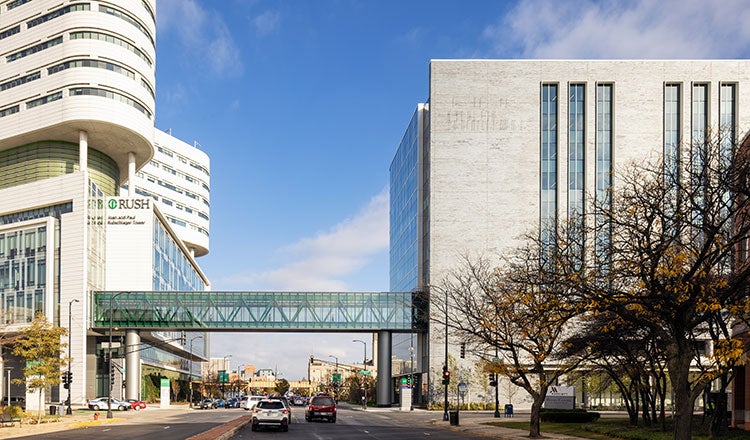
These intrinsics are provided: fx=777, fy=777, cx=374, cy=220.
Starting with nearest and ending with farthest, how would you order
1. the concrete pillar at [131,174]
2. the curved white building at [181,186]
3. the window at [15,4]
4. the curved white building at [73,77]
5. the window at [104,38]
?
the curved white building at [73,77] < the window at [104,38] < the window at [15,4] < the concrete pillar at [131,174] < the curved white building at [181,186]

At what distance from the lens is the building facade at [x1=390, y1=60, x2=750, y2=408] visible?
290ft

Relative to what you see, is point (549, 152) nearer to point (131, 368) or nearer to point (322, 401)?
point (322, 401)

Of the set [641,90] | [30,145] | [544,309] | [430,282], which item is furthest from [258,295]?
[544,309]

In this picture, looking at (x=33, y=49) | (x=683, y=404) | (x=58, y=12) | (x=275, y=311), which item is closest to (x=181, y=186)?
(x=33, y=49)

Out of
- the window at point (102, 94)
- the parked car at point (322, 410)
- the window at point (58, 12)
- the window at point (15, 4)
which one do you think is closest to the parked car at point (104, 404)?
the parked car at point (322, 410)

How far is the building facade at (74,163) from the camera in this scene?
85.6m

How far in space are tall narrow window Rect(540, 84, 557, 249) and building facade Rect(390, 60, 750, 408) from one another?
0.38ft

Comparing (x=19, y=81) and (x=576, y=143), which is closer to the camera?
(x=576, y=143)

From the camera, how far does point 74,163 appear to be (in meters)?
95.6

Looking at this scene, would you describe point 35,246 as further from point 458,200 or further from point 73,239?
point 458,200

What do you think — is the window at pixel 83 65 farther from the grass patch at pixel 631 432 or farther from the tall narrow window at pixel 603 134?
the grass patch at pixel 631 432

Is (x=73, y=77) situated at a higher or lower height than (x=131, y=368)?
higher

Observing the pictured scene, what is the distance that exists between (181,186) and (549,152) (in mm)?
86476

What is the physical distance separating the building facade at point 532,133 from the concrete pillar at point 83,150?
133ft
